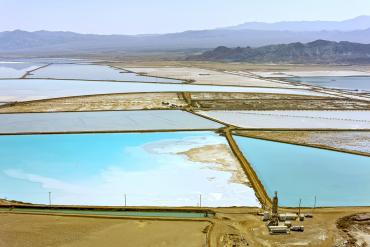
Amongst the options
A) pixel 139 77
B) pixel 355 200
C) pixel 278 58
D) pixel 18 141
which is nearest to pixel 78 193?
pixel 18 141

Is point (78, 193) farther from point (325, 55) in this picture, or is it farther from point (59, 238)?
point (325, 55)

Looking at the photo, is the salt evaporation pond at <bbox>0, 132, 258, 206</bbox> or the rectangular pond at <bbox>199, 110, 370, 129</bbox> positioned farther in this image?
the rectangular pond at <bbox>199, 110, 370, 129</bbox>

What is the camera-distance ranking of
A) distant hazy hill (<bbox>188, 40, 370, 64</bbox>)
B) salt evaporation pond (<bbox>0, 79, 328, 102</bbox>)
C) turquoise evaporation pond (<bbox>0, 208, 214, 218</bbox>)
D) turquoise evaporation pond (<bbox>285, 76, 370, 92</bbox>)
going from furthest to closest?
1. distant hazy hill (<bbox>188, 40, 370, 64</bbox>)
2. turquoise evaporation pond (<bbox>285, 76, 370, 92</bbox>)
3. salt evaporation pond (<bbox>0, 79, 328, 102</bbox>)
4. turquoise evaporation pond (<bbox>0, 208, 214, 218</bbox>)

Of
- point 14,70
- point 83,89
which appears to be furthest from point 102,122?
point 14,70

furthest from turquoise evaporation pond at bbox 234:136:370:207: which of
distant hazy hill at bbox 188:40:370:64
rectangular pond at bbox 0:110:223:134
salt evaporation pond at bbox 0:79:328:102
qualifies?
distant hazy hill at bbox 188:40:370:64

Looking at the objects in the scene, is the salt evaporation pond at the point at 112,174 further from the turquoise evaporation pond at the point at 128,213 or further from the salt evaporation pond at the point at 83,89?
the salt evaporation pond at the point at 83,89

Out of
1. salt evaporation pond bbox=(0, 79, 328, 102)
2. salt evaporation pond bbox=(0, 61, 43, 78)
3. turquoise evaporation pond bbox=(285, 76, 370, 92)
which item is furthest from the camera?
salt evaporation pond bbox=(0, 61, 43, 78)

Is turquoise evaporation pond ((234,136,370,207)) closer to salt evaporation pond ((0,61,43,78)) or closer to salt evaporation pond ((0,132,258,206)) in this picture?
salt evaporation pond ((0,132,258,206))

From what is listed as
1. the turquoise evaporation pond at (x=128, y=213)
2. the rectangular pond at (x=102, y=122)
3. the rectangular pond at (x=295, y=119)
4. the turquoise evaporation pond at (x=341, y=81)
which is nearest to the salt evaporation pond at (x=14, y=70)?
the rectangular pond at (x=102, y=122)

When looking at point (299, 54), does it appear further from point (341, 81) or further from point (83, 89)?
point (83, 89)
